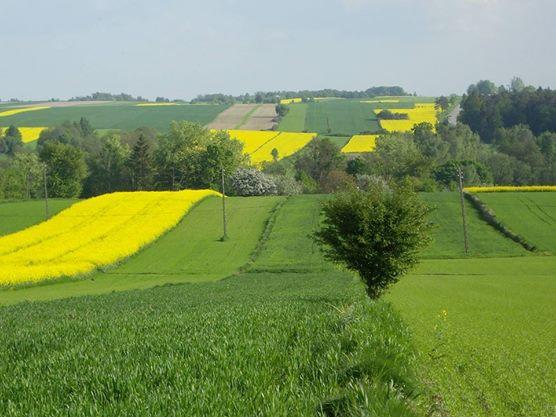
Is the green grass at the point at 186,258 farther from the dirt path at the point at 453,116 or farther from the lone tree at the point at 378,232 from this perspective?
the dirt path at the point at 453,116

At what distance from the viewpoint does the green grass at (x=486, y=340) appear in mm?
12469

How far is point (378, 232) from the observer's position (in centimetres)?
2656

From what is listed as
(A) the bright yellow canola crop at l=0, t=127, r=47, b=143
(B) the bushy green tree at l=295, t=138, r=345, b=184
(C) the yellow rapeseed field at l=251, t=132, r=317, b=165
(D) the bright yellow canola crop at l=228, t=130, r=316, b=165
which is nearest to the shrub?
(B) the bushy green tree at l=295, t=138, r=345, b=184

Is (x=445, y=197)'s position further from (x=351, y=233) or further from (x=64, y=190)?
(x=64, y=190)

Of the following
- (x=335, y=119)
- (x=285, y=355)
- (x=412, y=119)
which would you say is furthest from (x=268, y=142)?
(x=285, y=355)

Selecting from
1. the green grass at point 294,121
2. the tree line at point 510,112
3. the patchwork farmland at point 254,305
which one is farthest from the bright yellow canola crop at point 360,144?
the tree line at point 510,112

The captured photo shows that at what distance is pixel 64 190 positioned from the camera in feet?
376

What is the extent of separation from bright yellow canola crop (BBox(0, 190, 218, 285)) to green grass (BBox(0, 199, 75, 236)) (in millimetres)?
1822

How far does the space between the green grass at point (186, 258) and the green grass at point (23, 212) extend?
14.9 meters

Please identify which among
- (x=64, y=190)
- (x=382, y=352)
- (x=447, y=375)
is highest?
(x=382, y=352)

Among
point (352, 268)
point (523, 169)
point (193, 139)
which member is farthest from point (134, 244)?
point (523, 169)

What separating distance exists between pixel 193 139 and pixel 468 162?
43924 mm

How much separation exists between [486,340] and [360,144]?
123m

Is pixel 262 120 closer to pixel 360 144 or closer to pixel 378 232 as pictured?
pixel 360 144
